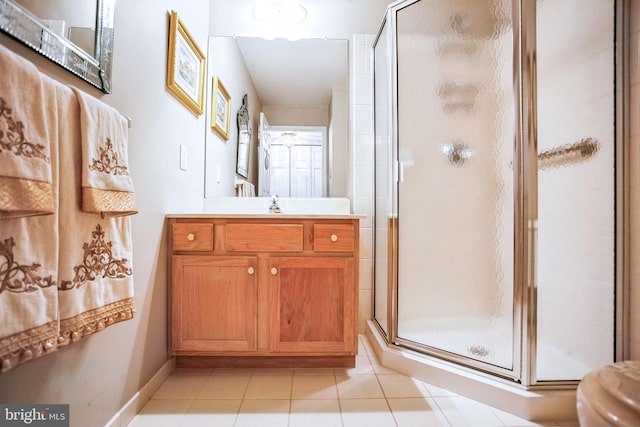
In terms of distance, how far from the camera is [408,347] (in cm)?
150

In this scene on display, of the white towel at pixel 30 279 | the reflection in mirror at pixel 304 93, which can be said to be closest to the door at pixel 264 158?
the reflection in mirror at pixel 304 93

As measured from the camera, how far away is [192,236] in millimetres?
1397

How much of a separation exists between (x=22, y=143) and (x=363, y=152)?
5.41ft

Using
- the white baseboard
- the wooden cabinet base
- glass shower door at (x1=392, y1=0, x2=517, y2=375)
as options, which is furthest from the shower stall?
the white baseboard

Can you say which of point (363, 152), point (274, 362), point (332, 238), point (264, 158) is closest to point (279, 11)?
point (264, 158)

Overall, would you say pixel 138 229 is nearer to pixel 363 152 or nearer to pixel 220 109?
pixel 220 109

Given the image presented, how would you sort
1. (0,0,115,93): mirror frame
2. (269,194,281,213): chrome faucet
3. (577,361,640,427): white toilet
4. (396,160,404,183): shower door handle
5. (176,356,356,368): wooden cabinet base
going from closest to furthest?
(577,361,640,427): white toilet
(0,0,115,93): mirror frame
(176,356,356,368): wooden cabinet base
(396,160,404,183): shower door handle
(269,194,281,213): chrome faucet

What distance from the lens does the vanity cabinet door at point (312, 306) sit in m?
1.40

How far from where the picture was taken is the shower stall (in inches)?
47.4

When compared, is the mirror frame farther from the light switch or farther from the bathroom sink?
the bathroom sink

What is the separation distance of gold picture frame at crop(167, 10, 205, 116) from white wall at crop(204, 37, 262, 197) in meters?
0.17

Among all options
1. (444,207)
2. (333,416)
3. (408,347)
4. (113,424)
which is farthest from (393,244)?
(113,424)

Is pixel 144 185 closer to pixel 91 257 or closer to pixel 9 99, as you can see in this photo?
pixel 91 257

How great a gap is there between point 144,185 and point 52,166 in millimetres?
523
